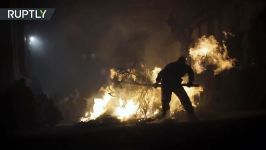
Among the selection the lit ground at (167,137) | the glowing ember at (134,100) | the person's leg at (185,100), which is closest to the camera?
the lit ground at (167,137)

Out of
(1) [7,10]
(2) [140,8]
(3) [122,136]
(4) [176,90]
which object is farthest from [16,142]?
(2) [140,8]

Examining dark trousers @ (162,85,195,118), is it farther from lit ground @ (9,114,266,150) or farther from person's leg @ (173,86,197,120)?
lit ground @ (9,114,266,150)

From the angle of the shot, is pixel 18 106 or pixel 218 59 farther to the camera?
pixel 218 59

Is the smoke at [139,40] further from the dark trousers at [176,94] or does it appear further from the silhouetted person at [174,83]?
the dark trousers at [176,94]

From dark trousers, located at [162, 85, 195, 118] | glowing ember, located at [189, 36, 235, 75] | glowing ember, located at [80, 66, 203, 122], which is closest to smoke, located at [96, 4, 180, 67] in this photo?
glowing ember, located at [189, 36, 235, 75]

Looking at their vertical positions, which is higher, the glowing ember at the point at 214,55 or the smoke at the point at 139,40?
the smoke at the point at 139,40

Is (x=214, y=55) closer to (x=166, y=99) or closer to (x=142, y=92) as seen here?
(x=142, y=92)

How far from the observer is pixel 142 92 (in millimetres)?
15984

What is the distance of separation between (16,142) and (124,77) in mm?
6023

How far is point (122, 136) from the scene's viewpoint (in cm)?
1098

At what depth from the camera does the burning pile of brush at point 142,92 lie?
15.8 metres

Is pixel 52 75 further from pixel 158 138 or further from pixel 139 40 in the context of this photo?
pixel 158 138

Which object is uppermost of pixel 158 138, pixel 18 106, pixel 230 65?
pixel 230 65

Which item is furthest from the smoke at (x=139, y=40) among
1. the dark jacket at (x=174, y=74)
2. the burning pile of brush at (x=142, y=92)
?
the dark jacket at (x=174, y=74)
